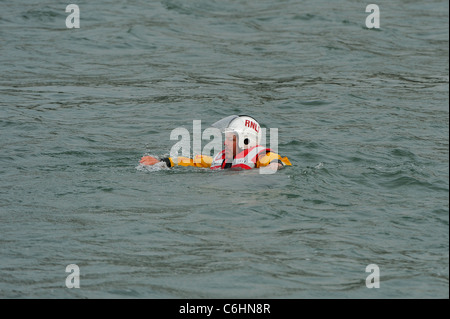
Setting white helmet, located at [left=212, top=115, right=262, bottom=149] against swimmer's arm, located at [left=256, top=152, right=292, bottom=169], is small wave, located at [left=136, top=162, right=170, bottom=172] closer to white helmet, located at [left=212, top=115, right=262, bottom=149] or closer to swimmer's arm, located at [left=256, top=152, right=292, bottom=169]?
white helmet, located at [left=212, top=115, right=262, bottom=149]

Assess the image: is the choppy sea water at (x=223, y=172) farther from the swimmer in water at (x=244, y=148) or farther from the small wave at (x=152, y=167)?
the swimmer in water at (x=244, y=148)

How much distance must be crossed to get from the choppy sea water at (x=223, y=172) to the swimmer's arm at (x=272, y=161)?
0.18 meters

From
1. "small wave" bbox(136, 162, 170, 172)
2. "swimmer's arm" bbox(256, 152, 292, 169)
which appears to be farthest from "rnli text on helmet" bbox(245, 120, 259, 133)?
"small wave" bbox(136, 162, 170, 172)

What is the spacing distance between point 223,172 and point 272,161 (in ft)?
2.53

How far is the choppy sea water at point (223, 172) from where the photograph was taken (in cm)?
774

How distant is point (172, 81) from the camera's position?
1767cm

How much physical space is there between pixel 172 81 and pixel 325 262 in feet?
34.4

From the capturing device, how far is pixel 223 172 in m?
11.4

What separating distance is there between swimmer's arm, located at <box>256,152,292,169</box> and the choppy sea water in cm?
18

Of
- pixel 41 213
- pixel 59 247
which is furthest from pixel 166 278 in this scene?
pixel 41 213

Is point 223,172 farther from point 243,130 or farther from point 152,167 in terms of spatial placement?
point 152,167

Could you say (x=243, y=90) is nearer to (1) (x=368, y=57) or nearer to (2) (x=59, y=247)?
(1) (x=368, y=57)

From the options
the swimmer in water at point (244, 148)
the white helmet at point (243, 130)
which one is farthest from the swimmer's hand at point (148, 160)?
the white helmet at point (243, 130)

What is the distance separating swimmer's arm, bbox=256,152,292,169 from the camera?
437 inches
